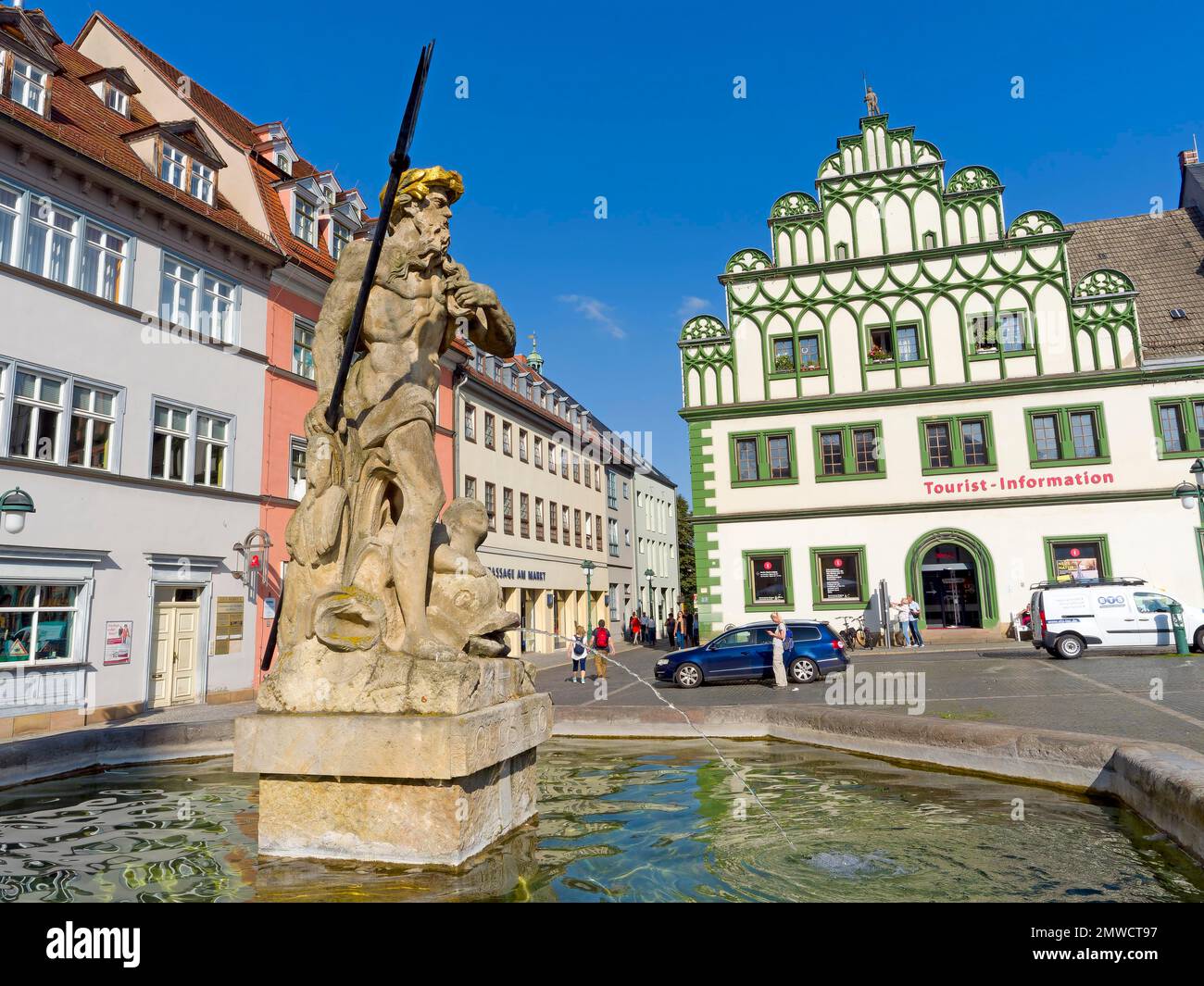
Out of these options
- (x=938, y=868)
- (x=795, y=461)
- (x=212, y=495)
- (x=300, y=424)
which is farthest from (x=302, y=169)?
(x=938, y=868)

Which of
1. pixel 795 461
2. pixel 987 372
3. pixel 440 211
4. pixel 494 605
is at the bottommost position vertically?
pixel 494 605

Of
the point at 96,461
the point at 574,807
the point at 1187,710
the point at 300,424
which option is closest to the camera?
the point at 574,807

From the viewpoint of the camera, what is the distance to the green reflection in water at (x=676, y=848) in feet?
12.1

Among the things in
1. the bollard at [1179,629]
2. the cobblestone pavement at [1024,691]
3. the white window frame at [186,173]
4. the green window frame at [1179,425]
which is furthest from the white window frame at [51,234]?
the green window frame at [1179,425]

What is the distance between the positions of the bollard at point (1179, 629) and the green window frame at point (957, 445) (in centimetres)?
932

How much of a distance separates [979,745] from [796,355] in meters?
25.0

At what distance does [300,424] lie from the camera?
74.2ft

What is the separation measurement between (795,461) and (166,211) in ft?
67.3

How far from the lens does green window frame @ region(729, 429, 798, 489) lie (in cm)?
2955

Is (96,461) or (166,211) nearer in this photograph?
(96,461)

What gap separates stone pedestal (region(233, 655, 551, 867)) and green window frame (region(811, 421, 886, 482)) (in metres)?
26.3

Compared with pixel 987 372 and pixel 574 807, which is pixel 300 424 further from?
pixel 987 372

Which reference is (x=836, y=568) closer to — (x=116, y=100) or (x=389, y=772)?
(x=116, y=100)

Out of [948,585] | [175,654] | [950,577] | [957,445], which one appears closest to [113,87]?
[175,654]
